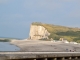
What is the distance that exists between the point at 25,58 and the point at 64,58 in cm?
497

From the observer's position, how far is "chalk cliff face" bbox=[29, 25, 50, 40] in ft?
422

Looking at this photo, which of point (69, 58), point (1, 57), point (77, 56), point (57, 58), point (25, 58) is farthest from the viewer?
point (77, 56)

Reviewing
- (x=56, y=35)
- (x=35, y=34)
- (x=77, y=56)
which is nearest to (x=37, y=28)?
(x=35, y=34)

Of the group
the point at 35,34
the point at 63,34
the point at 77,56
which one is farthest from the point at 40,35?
the point at 77,56

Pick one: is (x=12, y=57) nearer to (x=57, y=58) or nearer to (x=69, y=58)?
(x=57, y=58)

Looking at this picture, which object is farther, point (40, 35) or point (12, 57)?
point (40, 35)

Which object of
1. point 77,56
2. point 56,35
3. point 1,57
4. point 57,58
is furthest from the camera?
point 56,35

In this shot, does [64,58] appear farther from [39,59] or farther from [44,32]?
[44,32]

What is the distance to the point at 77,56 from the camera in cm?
1936

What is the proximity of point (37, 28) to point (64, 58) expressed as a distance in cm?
11587

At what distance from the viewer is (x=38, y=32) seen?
437 ft

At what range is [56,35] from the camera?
4948 inches

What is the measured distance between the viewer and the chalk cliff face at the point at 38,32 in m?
129

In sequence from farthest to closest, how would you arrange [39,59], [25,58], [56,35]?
1. [56,35]
2. [39,59]
3. [25,58]
